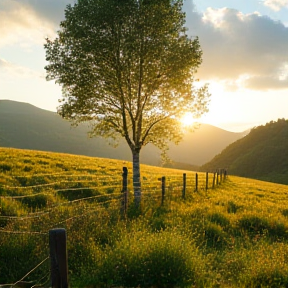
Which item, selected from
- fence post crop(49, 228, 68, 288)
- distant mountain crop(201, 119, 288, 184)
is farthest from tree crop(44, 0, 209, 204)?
distant mountain crop(201, 119, 288, 184)

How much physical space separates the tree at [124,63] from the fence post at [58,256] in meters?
11.2

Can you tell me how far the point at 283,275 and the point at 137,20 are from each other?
45.9 ft

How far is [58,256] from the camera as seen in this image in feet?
16.2

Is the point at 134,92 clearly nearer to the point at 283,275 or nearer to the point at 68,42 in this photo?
the point at 68,42

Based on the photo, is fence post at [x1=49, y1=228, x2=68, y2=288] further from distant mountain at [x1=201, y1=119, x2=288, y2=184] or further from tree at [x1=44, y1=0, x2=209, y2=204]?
distant mountain at [x1=201, y1=119, x2=288, y2=184]

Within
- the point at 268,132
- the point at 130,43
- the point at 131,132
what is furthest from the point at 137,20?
the point at 268,132

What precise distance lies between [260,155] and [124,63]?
494ft

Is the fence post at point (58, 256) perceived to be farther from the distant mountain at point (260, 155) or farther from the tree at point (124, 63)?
the distant mountain at point (260, 155)

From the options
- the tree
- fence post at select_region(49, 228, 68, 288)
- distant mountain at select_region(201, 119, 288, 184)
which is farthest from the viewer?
distant mountain at select_region(201, 119, 288, 184)

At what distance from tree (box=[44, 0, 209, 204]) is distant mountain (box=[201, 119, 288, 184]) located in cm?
10284

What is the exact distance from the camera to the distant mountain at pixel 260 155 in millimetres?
141000

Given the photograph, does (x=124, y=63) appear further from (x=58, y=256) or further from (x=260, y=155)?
(x=260, y=155)

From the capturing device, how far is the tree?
1627 centimetres

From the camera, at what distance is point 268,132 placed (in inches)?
7190
